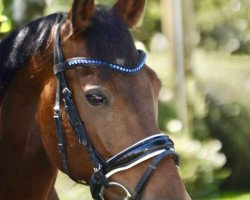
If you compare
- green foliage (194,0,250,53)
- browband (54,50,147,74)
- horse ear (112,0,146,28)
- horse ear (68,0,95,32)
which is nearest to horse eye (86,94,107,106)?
browband (54,50,147,74)

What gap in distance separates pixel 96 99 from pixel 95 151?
0.23 metres

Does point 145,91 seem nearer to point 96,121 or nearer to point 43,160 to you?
point 96,121

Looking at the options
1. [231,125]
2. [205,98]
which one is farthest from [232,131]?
[205,98]

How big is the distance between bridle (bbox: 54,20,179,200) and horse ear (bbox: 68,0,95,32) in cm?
13

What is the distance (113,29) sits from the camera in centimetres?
317

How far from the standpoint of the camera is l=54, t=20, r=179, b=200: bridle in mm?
2982

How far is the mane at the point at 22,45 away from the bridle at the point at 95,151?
10 centimetres

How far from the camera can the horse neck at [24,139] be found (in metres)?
3.41

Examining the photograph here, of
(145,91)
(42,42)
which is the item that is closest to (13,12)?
(42,42)

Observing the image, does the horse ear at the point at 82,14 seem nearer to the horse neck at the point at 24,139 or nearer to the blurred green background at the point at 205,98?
the horse neck at the point at 24,139

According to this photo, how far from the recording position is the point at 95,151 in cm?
309

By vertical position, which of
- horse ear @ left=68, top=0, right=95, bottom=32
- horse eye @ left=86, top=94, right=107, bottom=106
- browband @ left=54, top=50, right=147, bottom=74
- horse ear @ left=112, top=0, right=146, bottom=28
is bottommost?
horse eye @ left=86, top=94, right=107, bottom=106

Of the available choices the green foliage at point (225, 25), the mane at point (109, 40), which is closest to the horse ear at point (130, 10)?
the mane at point (109, 40)

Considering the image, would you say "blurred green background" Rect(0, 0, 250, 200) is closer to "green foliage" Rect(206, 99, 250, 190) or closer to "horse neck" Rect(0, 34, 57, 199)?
"green foliage" Rect(206, 99, 250, 190)
